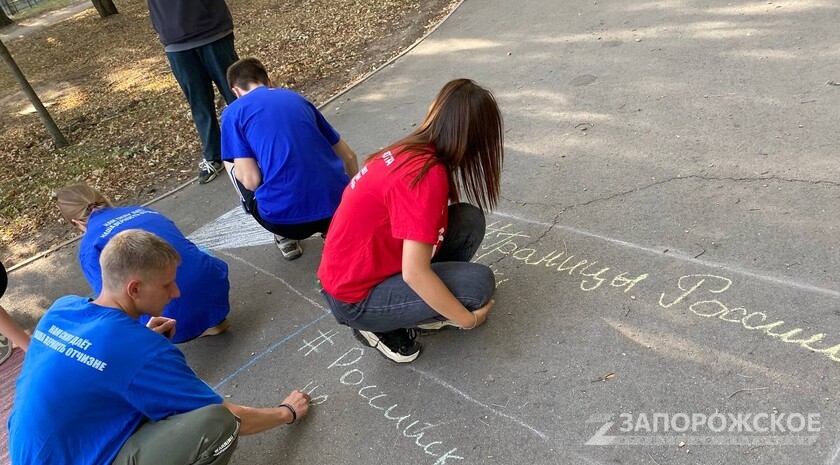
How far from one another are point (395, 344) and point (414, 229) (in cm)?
74

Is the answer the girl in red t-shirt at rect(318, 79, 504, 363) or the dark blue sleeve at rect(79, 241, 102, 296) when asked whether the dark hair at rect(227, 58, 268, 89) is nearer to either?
the dark blue sleeve at rect(79, 241, 102, 296)

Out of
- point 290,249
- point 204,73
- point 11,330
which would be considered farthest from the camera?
point 204,73

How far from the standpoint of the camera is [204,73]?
192 inches

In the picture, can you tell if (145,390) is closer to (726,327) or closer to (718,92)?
(726,327)

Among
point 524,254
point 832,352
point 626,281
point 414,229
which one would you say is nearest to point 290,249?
point 524,254

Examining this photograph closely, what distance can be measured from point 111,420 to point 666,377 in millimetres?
1931

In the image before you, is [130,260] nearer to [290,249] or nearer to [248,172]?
[248,172]

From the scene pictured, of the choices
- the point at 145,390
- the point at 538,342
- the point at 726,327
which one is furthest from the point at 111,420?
the point at 726,327

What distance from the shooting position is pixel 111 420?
193cm

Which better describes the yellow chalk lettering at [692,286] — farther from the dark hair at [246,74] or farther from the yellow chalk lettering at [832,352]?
the dark hair at [246,74]

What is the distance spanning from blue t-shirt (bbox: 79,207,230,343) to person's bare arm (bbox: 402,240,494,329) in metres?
1.28

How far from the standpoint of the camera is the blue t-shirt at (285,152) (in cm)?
309

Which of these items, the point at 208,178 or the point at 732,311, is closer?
the point at 732,311
